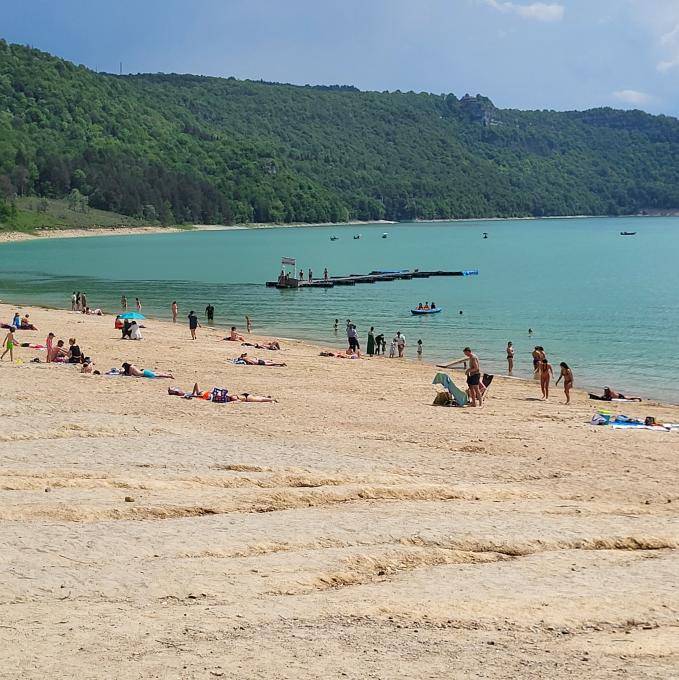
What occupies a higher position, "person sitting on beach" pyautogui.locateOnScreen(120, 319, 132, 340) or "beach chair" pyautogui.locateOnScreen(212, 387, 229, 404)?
"person sitting on beach" pyautogui.locateOnScreen(120, 319, 132, 340)

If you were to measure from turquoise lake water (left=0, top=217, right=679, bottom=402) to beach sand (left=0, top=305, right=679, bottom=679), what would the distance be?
1697 centimetres

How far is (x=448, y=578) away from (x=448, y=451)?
24.6 ft

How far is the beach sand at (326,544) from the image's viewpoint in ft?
28.6

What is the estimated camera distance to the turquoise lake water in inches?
1724

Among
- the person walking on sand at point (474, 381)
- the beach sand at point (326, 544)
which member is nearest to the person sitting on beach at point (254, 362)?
the person walking on sand at point (474, 381)

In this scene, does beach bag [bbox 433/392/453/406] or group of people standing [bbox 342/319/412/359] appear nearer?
beach bag [bbox 433/392/453/406]

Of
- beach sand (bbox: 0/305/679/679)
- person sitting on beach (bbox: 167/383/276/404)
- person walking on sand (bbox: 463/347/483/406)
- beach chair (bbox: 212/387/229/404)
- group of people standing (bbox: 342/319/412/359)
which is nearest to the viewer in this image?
beach sand (bbox: 0/305/679/679)

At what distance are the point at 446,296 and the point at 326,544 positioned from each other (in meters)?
63.5

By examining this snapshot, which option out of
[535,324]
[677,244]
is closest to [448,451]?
[535,324]

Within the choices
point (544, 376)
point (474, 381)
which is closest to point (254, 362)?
point (544, 376)

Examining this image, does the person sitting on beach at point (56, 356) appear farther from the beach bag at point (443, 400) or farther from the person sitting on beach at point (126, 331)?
the beach bag at point (443, 400)

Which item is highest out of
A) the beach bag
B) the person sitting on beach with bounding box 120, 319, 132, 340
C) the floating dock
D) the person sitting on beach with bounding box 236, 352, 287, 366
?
the floating dock

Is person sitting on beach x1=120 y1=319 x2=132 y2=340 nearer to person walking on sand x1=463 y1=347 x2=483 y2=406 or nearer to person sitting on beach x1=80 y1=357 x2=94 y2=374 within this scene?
person sitting on beach x1=80 y1=357 x2=94 y2=374

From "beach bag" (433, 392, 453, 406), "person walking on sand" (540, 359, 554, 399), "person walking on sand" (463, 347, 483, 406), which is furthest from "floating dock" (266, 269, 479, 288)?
"person walking on sand" (463, 347, 483, 406)
